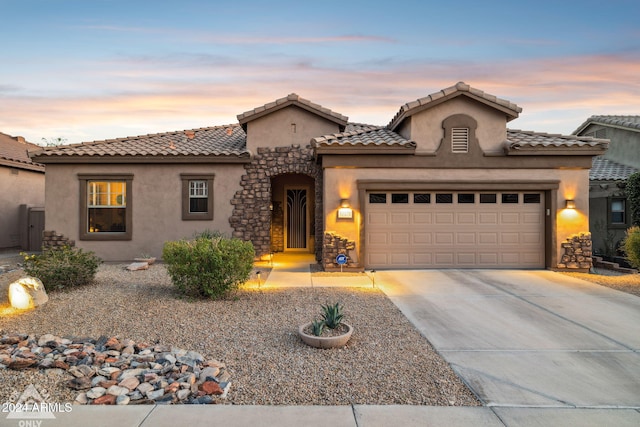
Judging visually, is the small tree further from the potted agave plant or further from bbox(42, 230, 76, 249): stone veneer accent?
bbox(42, 230, 76, 249): stone veneer accent

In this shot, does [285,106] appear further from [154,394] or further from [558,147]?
[154,394]

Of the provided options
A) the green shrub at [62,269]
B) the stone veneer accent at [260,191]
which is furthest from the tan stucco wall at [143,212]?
the green shrub at [62,269]

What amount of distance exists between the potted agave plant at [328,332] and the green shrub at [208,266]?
8.36 feet

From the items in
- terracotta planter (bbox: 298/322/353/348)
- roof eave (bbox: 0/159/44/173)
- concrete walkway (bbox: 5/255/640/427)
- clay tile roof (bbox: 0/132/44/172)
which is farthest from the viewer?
clay tile roof (bbox: 0/132/44/172)

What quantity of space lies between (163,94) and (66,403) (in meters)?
16.7

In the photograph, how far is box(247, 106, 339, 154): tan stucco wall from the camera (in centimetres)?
1377

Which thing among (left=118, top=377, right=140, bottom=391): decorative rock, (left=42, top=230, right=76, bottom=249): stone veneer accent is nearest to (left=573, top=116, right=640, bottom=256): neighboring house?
(left=118, top=377, right=140, bottom=391): decorative rock

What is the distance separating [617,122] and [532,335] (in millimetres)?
16979

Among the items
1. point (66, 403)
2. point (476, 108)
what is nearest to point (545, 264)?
point (476, 108)

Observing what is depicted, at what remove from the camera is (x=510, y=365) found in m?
4.75

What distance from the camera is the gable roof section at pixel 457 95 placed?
11.4 m

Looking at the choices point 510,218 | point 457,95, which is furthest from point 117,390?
point 510,218

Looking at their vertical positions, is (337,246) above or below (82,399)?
above

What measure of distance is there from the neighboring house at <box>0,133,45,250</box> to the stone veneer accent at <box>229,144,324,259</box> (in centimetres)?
1001
